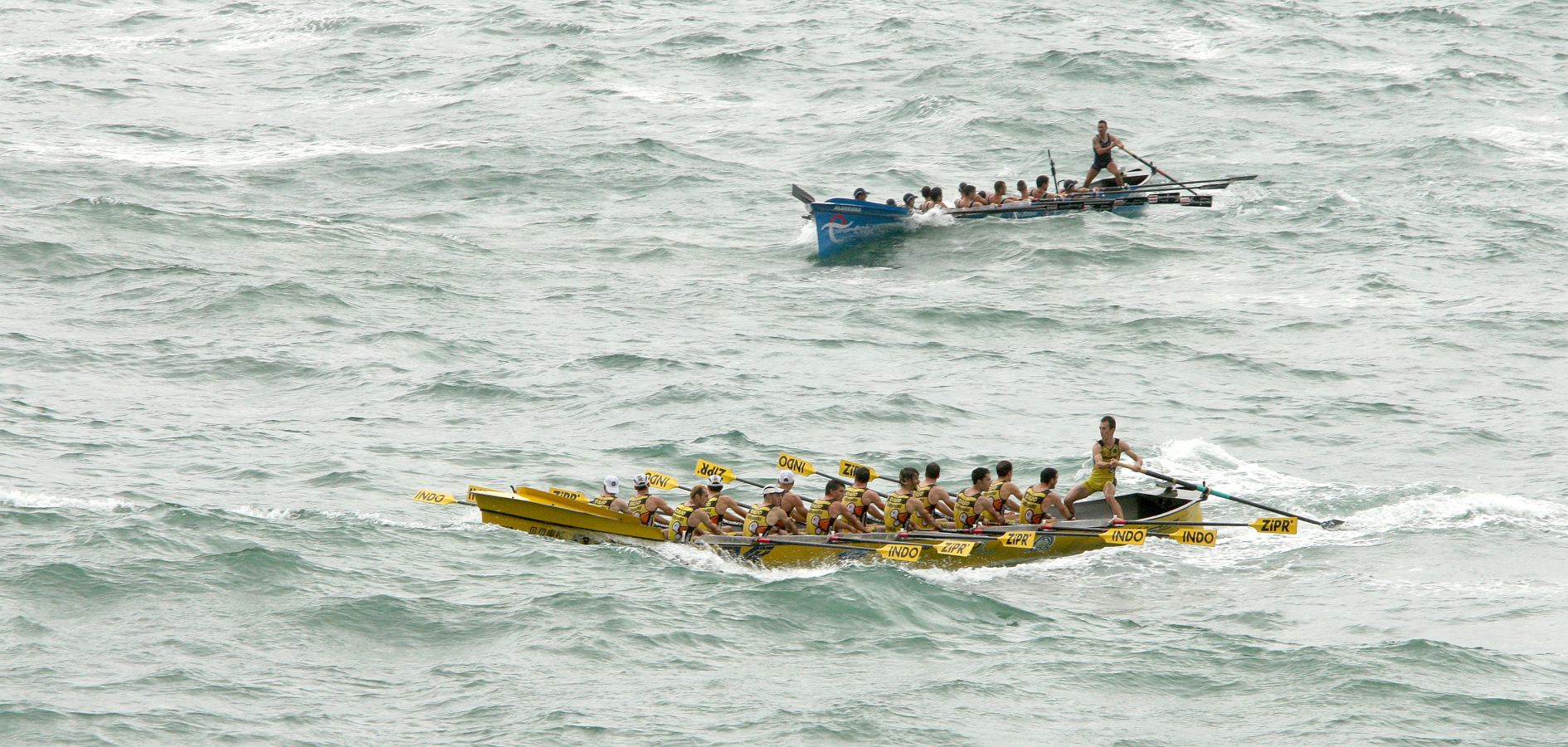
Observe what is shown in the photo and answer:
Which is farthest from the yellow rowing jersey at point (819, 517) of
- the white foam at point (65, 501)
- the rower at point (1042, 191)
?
the rower at point (1042, 191)

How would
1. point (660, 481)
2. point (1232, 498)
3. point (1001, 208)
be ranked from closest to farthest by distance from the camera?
point (1232, 498) < point (660, 481) < point (1001, 208)

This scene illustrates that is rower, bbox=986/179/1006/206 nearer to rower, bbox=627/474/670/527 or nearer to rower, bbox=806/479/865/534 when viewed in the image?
rower, bbox=806/479/865/534

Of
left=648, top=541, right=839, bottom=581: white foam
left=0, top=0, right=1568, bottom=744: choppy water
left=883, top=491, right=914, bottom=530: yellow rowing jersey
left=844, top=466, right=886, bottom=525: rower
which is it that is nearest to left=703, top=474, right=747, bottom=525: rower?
left=648, top=541, right=839, bottom=581: white foam

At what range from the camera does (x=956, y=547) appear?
19844mm

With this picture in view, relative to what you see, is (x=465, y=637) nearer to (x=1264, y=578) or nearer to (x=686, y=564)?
(x=686, y=564)

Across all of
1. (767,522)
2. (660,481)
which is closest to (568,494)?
(660,481)

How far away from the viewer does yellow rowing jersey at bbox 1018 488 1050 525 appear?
68.2ft

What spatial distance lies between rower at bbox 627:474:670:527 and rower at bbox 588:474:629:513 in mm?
106

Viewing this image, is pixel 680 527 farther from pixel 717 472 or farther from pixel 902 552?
pixel 902 552

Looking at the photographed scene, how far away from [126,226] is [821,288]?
577 inches

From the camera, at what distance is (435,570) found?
65.1ft

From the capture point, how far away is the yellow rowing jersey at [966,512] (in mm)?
20922

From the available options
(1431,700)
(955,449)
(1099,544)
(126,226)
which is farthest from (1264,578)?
(126,226)

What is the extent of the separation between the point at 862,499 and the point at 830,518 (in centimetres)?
53
